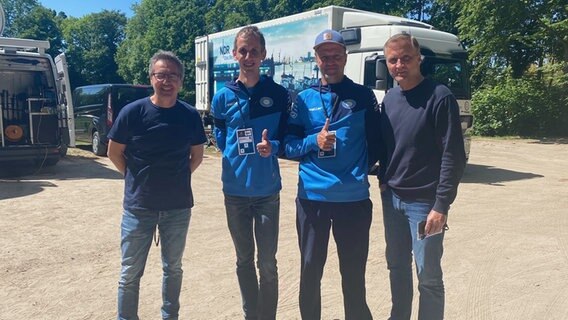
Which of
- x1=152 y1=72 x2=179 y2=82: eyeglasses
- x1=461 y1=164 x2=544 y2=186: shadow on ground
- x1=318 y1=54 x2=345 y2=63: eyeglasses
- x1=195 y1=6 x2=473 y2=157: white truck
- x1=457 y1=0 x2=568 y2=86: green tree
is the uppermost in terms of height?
x1=457 y1=0 x2=568 y2=86: green tree

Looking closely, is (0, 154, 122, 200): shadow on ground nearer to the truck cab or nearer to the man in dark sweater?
the truck cab

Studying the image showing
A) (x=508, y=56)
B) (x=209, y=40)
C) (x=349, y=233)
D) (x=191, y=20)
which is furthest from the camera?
(x=191, y=20)

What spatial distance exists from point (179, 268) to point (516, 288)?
2.89 meters

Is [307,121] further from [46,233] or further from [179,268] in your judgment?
Answer: [46,233]

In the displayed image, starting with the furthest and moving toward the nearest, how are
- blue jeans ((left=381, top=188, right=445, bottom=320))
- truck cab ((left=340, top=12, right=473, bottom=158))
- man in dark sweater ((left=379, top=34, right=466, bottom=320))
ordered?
1. truck cab ((left=340, top=12, right=473, bottom=158))
2. blue jeans ((left=381, top=188, right=445, bottom=320))
3. man in dark sweater ((left=379, top=34, right=466, bottom=320))

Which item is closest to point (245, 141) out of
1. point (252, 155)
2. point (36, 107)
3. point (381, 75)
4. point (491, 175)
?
point (252, 155)

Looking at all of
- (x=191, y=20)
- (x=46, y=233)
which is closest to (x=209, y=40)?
(x=46, y=233)

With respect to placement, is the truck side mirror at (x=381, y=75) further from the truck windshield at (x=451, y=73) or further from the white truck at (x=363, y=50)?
the truck windshield at (x=451, y=73)

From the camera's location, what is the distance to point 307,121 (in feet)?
9.71

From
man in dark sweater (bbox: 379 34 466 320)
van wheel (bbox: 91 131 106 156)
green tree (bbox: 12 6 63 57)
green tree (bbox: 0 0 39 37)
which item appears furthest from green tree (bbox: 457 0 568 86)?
green tree (bbox: 0 0 39 37)

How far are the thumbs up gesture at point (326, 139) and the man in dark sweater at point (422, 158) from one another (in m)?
0.38

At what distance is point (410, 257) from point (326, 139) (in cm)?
97

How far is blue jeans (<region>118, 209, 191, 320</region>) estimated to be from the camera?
9.86ft

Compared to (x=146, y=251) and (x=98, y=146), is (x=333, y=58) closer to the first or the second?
(x=146, y=251)
